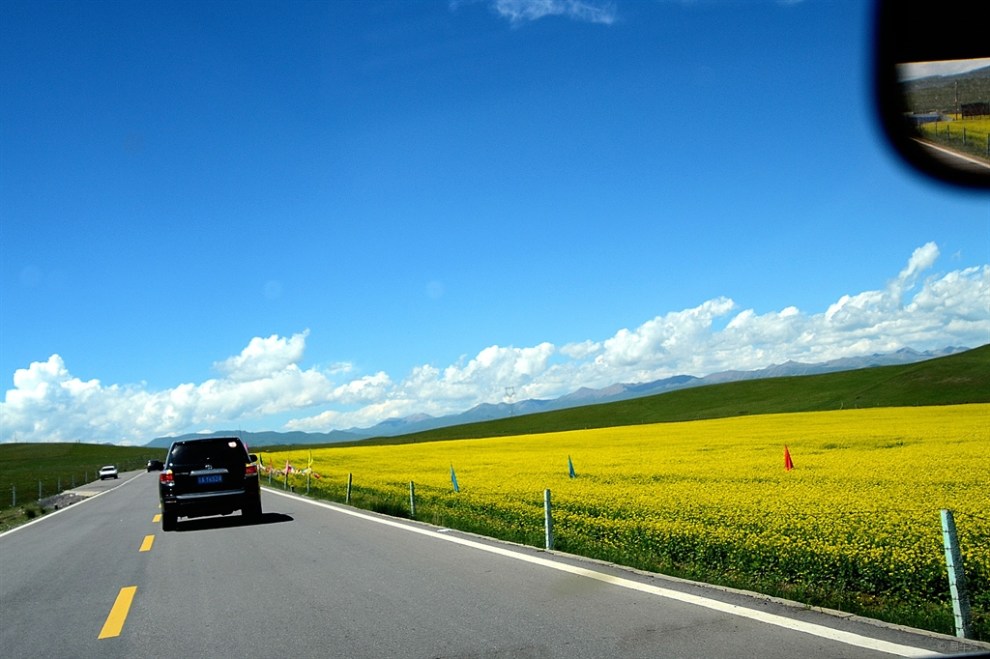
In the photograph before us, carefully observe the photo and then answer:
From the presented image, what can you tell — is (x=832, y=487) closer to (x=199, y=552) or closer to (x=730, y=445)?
(x=199, y=552)

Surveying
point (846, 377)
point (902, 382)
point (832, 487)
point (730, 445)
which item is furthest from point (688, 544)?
point (846, 377)

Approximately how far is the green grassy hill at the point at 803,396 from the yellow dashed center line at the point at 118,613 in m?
74.2

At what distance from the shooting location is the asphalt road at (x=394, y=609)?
5.74 meters

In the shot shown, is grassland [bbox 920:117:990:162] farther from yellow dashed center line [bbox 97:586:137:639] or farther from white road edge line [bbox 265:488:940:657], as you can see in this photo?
yellow dashed center line [bbox 97:586:137:639]

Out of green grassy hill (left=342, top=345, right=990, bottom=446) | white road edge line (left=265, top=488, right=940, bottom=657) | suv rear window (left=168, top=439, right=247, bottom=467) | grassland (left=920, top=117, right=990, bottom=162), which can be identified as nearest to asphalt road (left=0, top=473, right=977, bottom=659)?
white road edge line (left=265, top=488, right=940, bottom=657)

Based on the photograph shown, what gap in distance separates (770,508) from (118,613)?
31.3 ft

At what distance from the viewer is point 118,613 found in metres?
7.94

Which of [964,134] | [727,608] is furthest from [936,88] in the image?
[727,608]

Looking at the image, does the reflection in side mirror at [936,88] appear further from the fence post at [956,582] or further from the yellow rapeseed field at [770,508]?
the yellow rapeseed field at [770,508]

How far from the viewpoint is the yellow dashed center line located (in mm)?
7109

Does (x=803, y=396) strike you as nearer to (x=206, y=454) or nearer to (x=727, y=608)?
(x=206, y=454)

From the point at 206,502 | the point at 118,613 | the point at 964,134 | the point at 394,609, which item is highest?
the point at 964,134

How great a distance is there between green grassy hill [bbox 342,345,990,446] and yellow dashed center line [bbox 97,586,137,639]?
2920 inches

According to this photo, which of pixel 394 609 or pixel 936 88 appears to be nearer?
pixel 936 88
